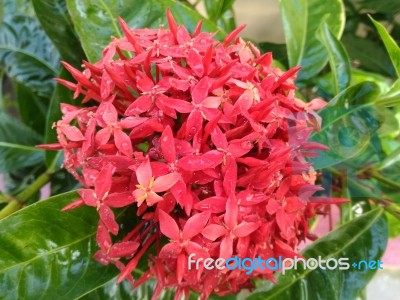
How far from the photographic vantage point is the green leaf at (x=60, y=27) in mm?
594

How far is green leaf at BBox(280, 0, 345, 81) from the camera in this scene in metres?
0.59

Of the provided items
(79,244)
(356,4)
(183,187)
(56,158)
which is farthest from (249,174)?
(356,4)

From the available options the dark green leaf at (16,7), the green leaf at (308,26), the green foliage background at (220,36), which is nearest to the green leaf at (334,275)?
the green foliage background at (220,36)

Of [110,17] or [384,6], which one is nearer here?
[110,17]

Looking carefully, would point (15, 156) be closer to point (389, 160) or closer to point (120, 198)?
point (120, 198)

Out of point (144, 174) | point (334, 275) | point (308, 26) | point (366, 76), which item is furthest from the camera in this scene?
point (366, 76)

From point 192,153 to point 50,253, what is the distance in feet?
0.51

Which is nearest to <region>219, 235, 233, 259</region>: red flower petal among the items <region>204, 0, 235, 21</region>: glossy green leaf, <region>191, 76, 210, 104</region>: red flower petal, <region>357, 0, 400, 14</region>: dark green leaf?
<region>191, 76, 210, 104</region>: red flower petal

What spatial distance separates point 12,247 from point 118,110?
0.14m

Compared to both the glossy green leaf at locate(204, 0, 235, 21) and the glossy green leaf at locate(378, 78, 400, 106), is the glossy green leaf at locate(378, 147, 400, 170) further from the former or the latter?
the glossy green leaf at locate(204, 0, 235, 21)

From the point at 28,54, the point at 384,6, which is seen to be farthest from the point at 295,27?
the point at 28,54

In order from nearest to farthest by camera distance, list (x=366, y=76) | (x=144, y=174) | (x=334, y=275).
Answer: (x=144, y=174) < (x=334, y=275) < (x=366, y=76)

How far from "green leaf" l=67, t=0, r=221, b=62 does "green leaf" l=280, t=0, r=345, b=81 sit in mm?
93

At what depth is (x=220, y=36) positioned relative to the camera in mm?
576
